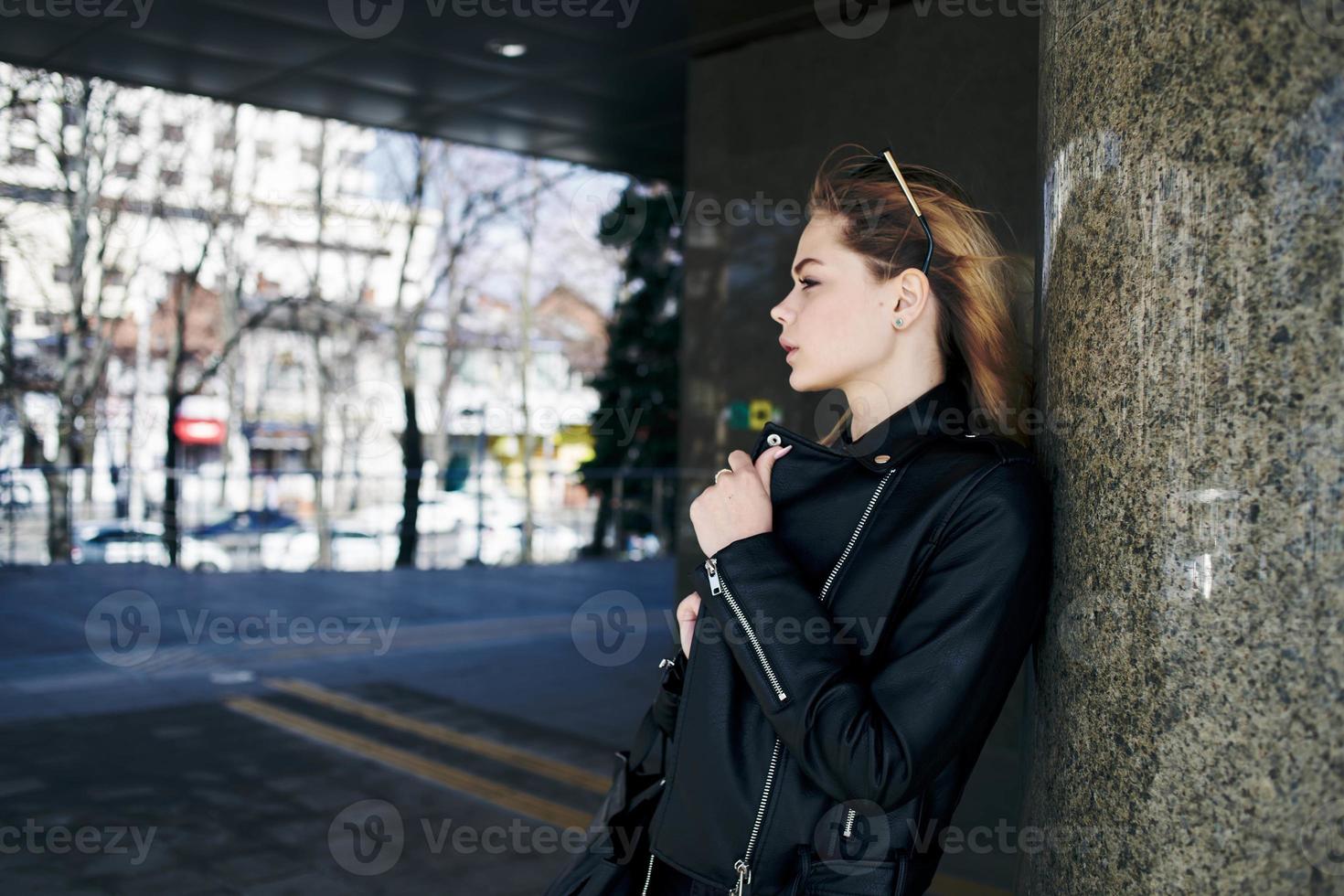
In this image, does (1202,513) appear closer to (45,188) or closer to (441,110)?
(441,110)

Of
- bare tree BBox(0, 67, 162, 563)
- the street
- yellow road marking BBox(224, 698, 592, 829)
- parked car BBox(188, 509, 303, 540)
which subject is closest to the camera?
the street

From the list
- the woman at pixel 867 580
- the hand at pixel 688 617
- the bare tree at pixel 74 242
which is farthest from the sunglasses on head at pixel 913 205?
the bare tree at pixel 74 242

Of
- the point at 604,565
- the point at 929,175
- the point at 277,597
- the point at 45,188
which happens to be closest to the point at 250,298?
the point at 45,188

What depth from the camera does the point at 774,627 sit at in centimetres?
136

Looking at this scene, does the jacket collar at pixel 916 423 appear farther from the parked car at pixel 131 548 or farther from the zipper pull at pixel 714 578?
the parked car at pixel 131 548

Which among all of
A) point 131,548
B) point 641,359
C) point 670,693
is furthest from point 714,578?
point 131,548

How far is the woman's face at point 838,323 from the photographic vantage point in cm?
156

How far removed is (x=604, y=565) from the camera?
499 inches

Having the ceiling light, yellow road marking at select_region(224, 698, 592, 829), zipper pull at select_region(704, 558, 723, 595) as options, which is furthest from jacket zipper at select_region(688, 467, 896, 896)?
the ceiling light

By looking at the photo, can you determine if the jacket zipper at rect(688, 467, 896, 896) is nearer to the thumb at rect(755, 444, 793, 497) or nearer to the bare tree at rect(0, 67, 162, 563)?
the thumb at rect(755, 444, 793, 497)

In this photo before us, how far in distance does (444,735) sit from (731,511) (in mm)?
4402

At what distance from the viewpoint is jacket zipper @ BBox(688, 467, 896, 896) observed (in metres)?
1.36

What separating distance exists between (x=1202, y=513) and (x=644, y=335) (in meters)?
18.4

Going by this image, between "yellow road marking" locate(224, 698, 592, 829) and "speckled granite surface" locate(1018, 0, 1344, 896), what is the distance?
10.7 ft
